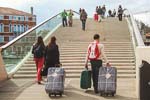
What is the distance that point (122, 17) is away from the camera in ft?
128

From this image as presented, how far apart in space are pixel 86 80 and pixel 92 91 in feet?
1.79

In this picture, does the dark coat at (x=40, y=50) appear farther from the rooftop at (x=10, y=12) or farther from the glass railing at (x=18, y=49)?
the rooftop at (x=10, y=12)

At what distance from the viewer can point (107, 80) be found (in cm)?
1215

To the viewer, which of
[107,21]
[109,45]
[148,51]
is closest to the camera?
[148,51]

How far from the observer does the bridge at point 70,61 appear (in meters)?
12.7

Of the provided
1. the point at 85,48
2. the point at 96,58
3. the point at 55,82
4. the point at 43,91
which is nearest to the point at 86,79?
the point at 96,58

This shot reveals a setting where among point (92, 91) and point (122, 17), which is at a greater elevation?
point (122, 17)

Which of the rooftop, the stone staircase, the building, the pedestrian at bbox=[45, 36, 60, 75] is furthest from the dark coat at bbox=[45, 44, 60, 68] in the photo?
the rooftop

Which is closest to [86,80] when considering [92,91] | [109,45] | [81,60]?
[92,91]

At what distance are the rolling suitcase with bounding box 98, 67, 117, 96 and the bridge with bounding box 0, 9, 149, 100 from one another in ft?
0.70

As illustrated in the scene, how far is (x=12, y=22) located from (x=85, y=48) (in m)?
99.0

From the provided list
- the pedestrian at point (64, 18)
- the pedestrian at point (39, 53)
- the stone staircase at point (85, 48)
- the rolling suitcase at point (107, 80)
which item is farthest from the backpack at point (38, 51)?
the pedestrian at point (64, 18)

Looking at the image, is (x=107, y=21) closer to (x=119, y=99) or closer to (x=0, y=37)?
(x=119, y=99)

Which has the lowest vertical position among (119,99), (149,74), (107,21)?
(119,99)
